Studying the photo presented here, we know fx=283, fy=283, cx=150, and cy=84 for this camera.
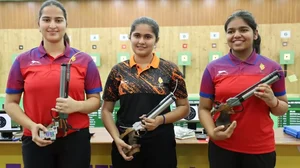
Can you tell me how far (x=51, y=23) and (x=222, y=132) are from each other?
3.56ft

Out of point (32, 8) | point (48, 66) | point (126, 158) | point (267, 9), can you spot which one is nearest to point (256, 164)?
point (126, 158)

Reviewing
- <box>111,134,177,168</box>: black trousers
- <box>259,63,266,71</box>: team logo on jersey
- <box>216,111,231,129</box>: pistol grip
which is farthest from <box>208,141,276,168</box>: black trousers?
<box>259,63,266,71</box>: team logo on jersey

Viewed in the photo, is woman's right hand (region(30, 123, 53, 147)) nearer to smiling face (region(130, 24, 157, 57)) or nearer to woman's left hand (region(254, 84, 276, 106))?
smiling face (region(130, 24, 157, 57))

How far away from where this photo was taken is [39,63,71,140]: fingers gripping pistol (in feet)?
4.69

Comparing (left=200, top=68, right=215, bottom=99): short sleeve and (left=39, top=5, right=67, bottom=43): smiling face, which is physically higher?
(left=39, top=5, right=67, bottom=43): smiling face

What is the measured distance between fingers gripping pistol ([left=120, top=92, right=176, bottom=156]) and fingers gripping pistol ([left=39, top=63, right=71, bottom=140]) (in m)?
0.38

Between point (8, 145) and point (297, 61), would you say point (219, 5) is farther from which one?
point (8, 145)

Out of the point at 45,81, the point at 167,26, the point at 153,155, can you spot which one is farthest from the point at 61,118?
the point at 167,26

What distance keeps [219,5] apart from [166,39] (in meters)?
1.25

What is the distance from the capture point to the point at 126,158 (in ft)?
5.42

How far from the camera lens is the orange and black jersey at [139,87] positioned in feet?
5.42

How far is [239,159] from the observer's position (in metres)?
1.53

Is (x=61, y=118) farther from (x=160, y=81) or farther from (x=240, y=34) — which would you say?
(x=240, y=34)

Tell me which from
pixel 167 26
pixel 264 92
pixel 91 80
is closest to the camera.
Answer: pixel 264 92
